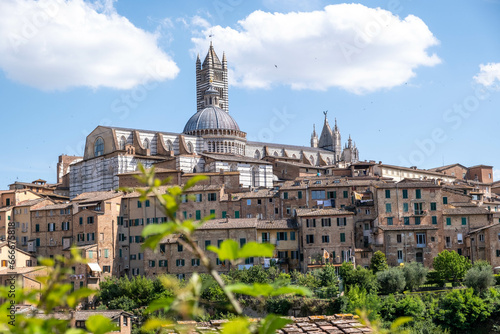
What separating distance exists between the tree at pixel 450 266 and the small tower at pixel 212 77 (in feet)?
254

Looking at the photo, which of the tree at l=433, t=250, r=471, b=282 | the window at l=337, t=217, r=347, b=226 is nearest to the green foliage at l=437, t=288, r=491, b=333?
the tree at l=433, t=250, r=471, b=282

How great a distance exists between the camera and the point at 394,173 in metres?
78.5

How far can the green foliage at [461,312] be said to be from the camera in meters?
38.8

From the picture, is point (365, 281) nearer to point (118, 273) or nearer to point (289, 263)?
point (289, 263)

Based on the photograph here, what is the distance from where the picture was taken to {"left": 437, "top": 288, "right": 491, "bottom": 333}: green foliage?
127 feet

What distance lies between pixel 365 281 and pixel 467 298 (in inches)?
240

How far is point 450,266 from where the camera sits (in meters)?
43.8

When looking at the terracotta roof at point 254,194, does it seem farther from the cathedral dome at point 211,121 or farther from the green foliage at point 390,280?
the cathedral dome at point 211,121

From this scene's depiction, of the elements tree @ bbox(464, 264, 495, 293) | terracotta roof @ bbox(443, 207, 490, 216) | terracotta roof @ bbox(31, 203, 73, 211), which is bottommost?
tree @ bbox(464, 264, 495, 293)

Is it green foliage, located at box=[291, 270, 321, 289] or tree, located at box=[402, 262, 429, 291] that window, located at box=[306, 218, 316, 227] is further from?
tree, located at box=[402, 262, 429, 291]

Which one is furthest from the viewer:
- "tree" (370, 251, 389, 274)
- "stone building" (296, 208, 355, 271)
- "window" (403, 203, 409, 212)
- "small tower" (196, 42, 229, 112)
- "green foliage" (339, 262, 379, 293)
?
"small tower" (196, 42, 229, 112)

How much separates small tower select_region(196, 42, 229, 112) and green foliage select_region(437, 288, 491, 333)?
270 ft

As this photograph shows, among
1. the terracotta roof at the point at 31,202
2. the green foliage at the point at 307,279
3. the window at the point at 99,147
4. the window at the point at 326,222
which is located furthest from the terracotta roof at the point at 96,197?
the window at the point at 99,147

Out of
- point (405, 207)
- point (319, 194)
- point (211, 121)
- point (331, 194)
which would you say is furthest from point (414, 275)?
point (211, 121)
